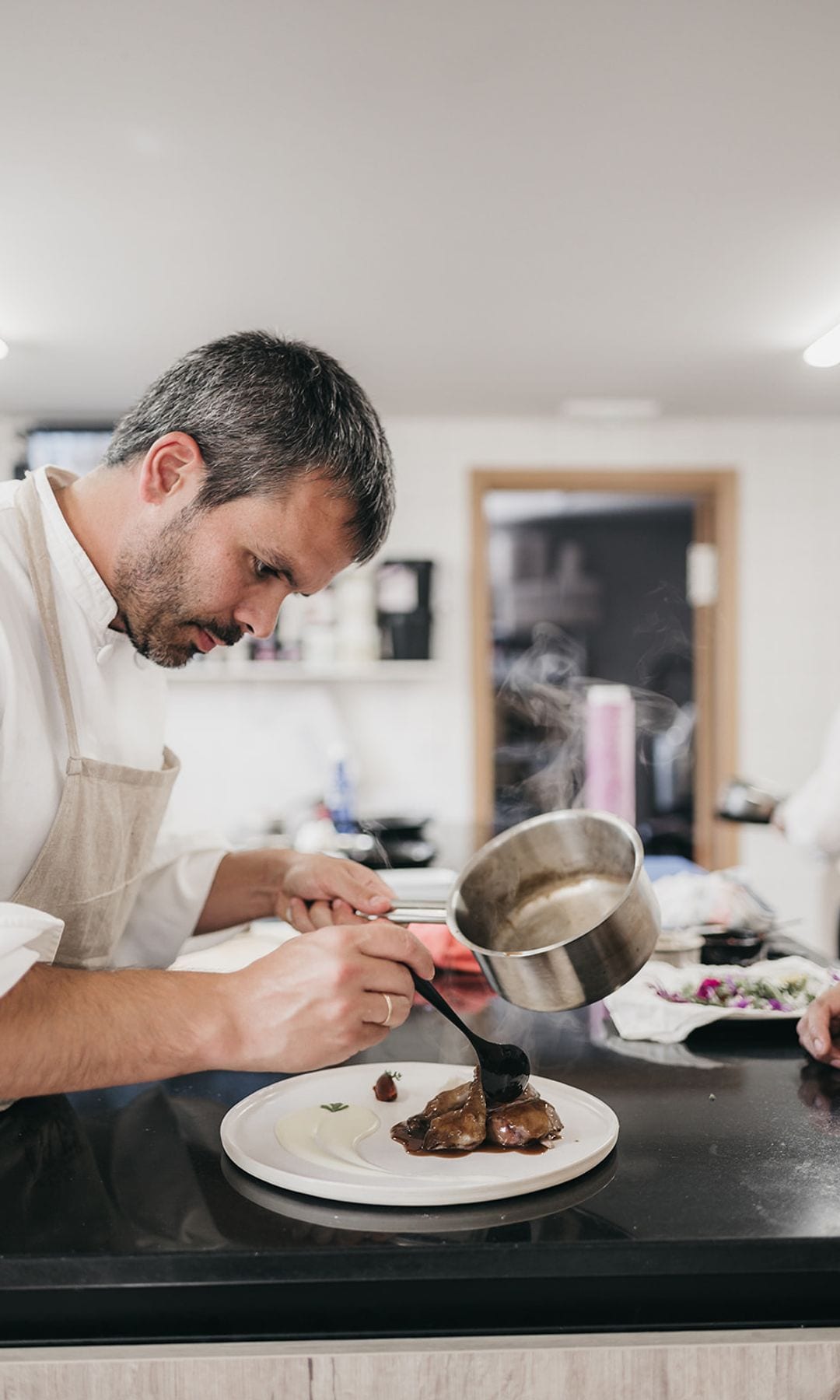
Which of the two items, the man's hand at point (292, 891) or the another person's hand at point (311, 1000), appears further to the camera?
the man's hand at point (292, 891)

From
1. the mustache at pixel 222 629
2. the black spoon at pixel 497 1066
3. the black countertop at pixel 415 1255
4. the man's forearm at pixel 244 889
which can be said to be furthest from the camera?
the man's forearm at pixel 244 889

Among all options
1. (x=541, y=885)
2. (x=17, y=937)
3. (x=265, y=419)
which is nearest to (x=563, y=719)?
(x=541, y=885)

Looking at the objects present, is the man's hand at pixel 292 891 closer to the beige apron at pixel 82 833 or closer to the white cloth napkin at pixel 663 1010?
the beige apron at pixel 82 833

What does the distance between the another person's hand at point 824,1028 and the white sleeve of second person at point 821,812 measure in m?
1.68

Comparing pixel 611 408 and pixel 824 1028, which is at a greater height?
pixel 611 408

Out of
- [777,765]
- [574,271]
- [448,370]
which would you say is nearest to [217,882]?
[574,271]

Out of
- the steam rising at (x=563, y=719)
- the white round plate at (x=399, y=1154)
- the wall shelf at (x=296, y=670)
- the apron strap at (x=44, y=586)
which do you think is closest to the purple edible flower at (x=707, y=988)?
the white round plate at (x=399, y=1154)

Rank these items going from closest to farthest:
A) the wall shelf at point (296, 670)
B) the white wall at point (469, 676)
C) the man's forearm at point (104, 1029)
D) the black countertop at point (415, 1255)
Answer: the black countertop at point (415, 1255), the man's forearm at point (104, 1029), the wall shelf at point (296, 670), the white wall at point (469, 676)

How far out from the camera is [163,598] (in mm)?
1268

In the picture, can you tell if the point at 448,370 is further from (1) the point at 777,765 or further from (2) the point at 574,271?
(1) the point at 777,765

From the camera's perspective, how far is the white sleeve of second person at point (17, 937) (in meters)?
0.91

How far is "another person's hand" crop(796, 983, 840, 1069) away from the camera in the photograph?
126cm

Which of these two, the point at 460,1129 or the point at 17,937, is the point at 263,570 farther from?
the point at 460,1129

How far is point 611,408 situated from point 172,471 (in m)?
3.04
